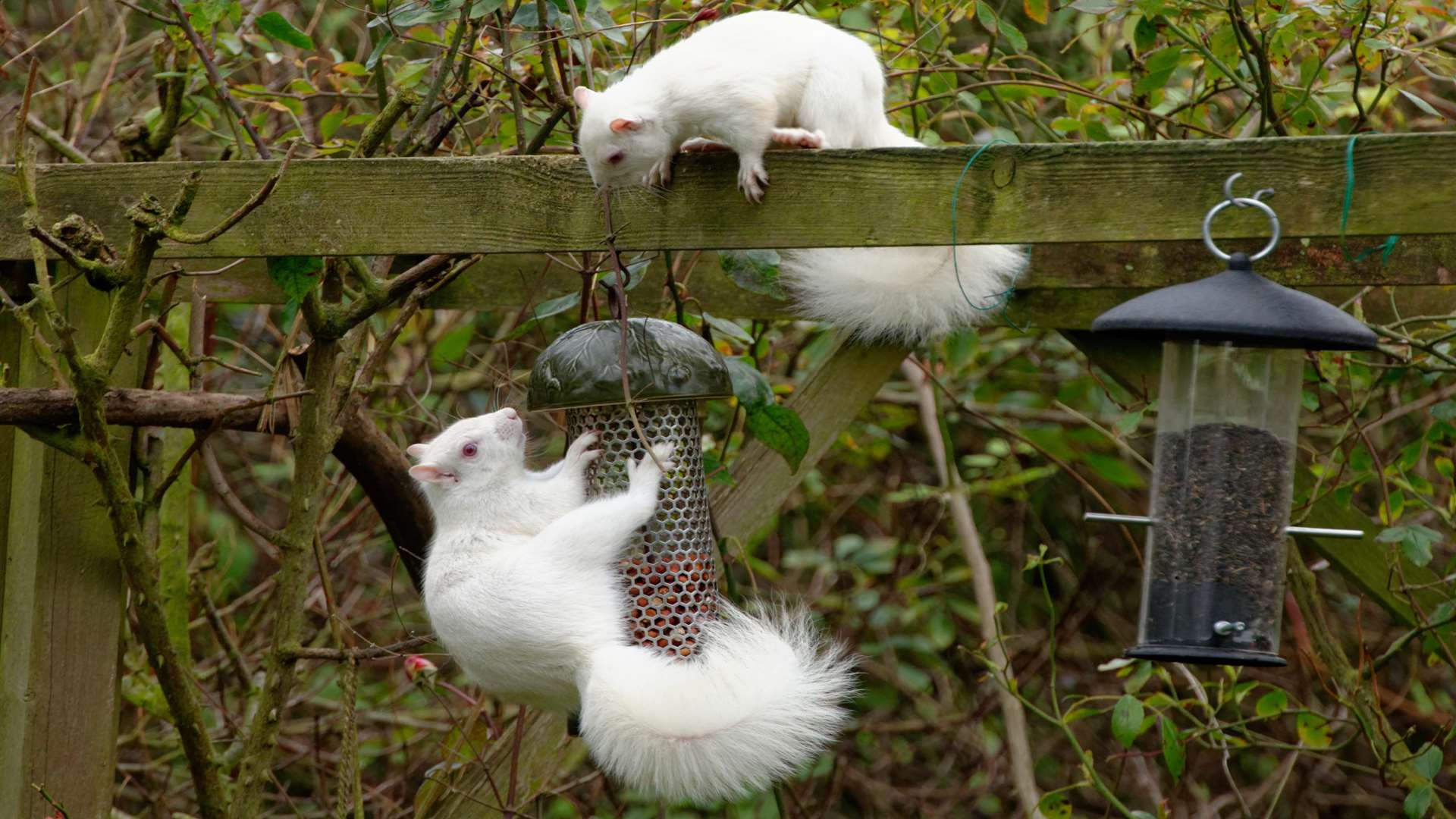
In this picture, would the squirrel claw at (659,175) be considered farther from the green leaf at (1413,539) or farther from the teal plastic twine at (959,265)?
the green leaf at (1413,539)

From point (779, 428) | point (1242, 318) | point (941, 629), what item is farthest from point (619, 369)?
point (941, 629)

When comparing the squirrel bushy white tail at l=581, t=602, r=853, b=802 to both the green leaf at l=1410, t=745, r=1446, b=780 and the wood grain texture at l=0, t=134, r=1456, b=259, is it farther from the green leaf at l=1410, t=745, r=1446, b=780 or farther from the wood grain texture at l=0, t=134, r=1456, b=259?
the green leaf at l=1410, t=745, r=1446, b=780

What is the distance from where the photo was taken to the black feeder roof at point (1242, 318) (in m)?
1.83

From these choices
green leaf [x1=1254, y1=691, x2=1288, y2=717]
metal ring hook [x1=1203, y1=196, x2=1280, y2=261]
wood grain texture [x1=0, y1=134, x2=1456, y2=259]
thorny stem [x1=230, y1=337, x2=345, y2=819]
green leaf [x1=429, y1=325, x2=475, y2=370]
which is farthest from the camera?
green leaf [x1=429, y1=325, x2=475, y2=370]

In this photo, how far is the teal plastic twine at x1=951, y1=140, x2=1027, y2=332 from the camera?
6.75 ft

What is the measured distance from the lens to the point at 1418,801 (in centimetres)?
303

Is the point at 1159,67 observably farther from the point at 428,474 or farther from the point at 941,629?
the point at 941,629

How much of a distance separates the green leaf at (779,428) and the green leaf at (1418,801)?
1470 mm

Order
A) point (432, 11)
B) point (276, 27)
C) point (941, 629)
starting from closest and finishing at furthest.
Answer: point (432, 11), point (276, 27), point (941, 629)

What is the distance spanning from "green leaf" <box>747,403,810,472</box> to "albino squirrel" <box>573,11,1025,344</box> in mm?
233

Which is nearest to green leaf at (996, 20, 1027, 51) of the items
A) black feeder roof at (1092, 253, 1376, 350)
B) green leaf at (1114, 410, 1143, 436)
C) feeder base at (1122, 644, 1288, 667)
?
green leaf at (1114, 410, 1143, 436)

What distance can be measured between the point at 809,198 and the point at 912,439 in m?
3.88

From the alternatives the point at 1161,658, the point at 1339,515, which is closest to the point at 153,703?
the point at 1161,658

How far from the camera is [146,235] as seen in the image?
82.3 inches
